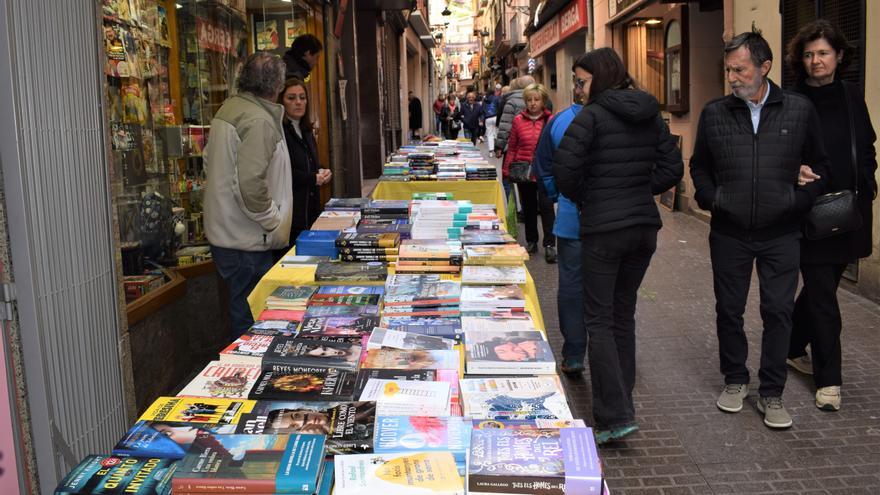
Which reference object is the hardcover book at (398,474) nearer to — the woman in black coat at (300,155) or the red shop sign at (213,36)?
the woman in black coat at (300,155)

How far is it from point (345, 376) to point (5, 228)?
1140mm

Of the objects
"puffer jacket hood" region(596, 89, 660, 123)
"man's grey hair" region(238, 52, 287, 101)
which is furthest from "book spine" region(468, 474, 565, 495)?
"man's grey hair" region(238, 52, 287, 101)

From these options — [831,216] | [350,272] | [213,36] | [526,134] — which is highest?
[213,36]

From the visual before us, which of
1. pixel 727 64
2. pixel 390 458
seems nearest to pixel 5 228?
pixel 390 458

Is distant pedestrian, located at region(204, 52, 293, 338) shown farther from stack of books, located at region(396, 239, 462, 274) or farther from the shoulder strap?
the shoulder strap

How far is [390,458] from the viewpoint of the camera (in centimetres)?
206

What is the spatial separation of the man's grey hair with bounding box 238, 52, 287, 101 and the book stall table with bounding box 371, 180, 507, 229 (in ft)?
10.5

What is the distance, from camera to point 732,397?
448 cm

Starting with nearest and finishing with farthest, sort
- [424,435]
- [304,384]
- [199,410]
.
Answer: [424,435]
[199,410]
[304,384]

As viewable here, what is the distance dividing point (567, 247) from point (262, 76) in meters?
2.00

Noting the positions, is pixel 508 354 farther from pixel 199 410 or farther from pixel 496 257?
pixel 496 257

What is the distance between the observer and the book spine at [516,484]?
75.7 inches

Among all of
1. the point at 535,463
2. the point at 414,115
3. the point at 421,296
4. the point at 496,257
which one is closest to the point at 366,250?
the point at 496,257

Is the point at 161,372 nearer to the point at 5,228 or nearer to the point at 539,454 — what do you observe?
the point at 5,228
